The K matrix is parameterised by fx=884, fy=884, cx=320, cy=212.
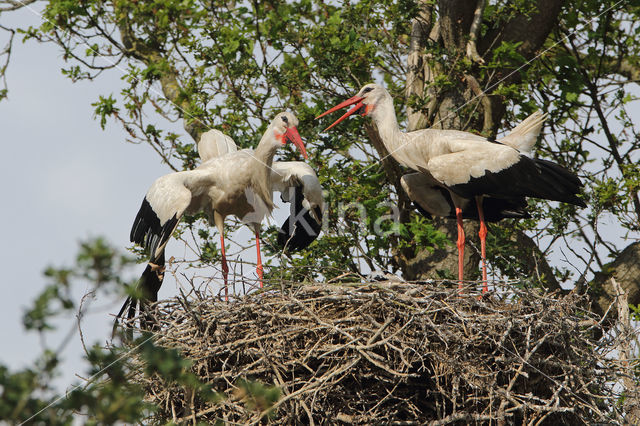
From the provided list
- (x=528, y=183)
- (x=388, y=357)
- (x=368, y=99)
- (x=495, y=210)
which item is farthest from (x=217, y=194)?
(x=388, y=357)

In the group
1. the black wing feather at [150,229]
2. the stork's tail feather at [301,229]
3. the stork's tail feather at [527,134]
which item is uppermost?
the black wing feather at [150,229]

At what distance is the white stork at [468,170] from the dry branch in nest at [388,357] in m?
1.24

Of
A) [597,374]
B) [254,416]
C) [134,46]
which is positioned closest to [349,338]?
[254,416]

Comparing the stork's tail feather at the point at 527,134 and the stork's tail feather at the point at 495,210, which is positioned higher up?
the stork's tail feather at the point at 527,134

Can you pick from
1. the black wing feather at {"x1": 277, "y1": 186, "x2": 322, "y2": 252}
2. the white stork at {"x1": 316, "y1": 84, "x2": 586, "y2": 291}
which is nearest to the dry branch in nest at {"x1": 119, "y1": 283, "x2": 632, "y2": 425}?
the white stork at {"x1": 316, "y1": 84, "x2": 586, "y2": 291}

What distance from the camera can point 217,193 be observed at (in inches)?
298

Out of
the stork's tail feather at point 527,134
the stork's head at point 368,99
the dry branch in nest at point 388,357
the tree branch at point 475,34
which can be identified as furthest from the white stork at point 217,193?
the tree branch at point 475,34

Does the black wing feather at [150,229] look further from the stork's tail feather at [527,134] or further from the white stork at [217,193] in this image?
the stork's tail feather at [527,134]

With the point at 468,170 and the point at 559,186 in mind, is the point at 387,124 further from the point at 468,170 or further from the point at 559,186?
the point at 559,186

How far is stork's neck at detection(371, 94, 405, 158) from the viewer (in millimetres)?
7574

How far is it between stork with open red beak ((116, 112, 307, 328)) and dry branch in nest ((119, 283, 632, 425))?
1.31 meters

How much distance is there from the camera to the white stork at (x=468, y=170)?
7.11 metres

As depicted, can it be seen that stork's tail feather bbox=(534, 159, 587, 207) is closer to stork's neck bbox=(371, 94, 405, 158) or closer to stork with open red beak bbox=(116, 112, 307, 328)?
stork's neck bbox=(371, 94, 405, 158)

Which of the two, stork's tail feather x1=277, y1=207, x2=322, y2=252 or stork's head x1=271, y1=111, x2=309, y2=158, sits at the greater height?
stork's head x1=271, y1=111, x2=309, y2=158
